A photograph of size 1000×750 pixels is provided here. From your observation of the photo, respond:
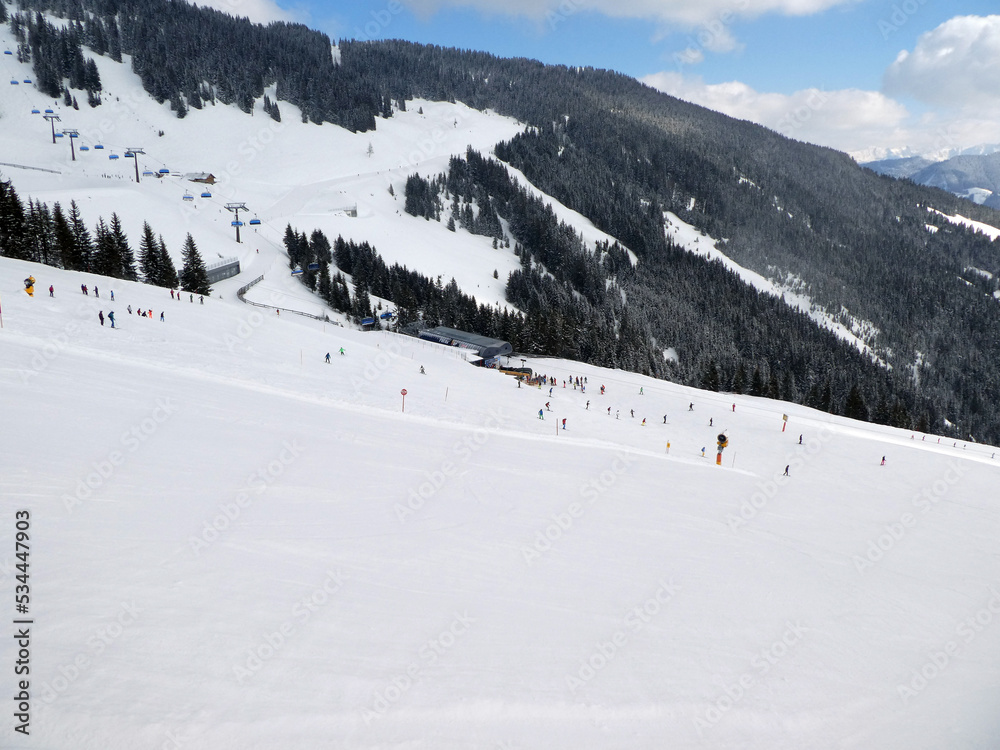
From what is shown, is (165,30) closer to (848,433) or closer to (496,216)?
(496,216)

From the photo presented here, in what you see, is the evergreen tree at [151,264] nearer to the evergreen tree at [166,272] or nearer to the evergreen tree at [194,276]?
the evergreen tree at [166,272]

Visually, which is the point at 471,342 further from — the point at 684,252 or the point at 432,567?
the point at 684,252

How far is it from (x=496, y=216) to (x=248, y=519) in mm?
121679

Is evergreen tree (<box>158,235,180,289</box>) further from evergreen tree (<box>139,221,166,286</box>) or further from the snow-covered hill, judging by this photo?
the snow-covered hill

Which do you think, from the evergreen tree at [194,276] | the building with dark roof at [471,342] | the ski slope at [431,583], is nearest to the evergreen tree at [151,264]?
the evergreen tree at [194,276]

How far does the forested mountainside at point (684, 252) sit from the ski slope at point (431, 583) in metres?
42.1

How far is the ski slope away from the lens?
24.7 ft

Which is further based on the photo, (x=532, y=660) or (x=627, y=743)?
(x=532, y=660)

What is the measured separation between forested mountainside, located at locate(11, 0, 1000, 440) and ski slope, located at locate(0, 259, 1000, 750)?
138ft

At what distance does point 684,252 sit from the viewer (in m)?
138

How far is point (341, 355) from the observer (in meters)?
35.7

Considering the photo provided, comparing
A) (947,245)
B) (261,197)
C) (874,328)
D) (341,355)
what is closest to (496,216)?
(261,197)

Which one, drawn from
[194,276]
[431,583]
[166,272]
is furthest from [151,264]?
[431,583]

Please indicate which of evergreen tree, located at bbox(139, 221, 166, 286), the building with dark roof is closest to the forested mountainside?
the building with dark roof
